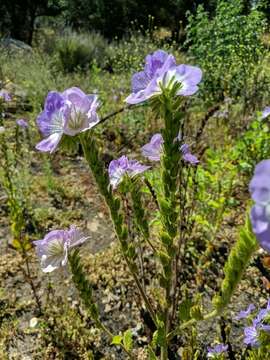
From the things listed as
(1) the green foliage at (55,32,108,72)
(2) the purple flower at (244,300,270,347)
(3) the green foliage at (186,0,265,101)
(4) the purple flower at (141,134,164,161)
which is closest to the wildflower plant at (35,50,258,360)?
(4) the purple flower at (141,134,164,161)

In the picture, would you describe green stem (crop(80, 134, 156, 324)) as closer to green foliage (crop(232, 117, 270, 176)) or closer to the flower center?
the flower center

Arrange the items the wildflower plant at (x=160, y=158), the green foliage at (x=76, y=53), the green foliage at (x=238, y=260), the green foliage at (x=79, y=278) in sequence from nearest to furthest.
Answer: the green foliage at (x=238, y=260) → the wildflower plant at (x=160, y=158) → the green foliage at (x=79, y=278) → the green foliage at (x=76, y=53)

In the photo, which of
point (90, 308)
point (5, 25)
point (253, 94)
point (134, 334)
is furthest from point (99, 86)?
point (5, 25)

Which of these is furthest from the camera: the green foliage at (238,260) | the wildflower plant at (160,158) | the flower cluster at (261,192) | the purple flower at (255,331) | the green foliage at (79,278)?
the purple flower at (255,331)

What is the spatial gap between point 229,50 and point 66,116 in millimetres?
6009

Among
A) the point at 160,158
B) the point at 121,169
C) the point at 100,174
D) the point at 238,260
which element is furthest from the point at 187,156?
the point at 238,260

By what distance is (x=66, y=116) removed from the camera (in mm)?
1040

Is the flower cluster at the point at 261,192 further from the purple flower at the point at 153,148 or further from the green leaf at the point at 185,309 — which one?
the purple flower at the point at 153,148

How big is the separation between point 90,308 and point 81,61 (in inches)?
428

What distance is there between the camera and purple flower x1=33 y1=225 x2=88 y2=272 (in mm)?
1291

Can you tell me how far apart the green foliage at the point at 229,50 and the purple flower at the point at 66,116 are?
→ 16.9ft

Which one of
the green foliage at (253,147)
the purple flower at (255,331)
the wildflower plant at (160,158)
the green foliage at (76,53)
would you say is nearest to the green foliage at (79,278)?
the wildflower plant at (160,158)

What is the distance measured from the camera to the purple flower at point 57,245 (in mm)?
1291

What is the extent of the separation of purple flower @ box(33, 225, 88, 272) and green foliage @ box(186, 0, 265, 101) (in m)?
5.11
